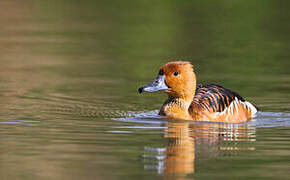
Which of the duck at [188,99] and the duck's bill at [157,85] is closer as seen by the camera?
the duck's bill at [157,85]

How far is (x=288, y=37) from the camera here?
25469 millimetres

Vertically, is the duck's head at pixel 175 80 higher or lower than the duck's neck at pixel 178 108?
higher

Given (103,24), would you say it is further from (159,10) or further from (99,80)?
(99,80)

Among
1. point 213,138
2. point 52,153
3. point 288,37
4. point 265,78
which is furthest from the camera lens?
point 288,37

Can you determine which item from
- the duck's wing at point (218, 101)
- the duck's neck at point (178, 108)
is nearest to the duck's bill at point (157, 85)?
the duck's neck at point (178, 108)

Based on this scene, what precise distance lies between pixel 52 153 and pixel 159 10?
22.6 metres

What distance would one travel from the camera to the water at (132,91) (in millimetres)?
9773

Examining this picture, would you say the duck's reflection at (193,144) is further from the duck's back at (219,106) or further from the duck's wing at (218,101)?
the duck's wing at (218,101)

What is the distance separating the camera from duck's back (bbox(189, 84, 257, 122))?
13227 millimetres

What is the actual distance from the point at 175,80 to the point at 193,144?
7.83 ft

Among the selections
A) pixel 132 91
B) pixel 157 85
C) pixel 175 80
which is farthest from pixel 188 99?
pixel 132 91

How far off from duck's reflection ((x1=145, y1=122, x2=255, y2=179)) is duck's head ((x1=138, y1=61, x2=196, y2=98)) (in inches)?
24.2

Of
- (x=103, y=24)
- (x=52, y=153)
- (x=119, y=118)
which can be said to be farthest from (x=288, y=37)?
(x=52, y=153)

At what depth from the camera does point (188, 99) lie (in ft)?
43.9
